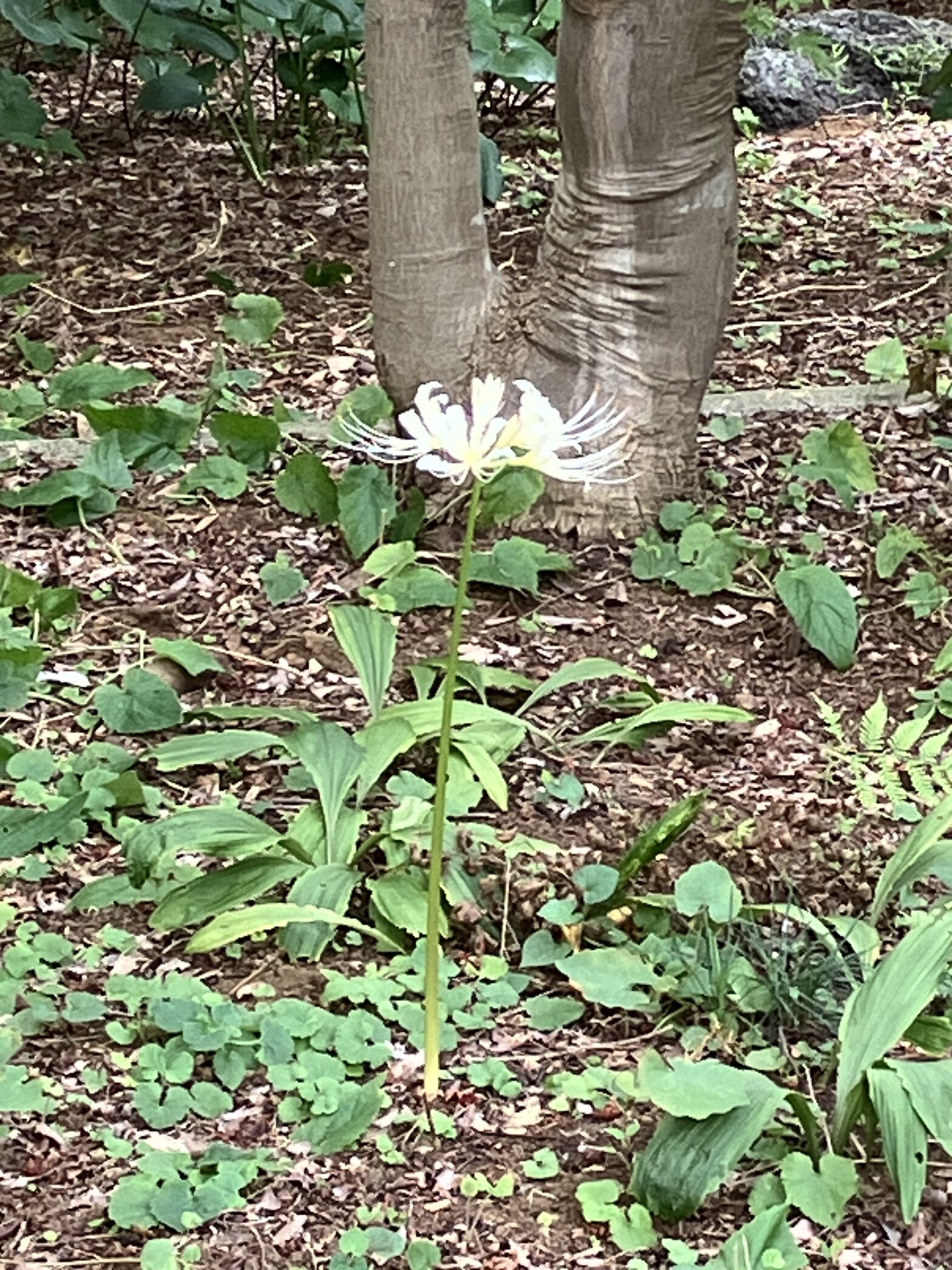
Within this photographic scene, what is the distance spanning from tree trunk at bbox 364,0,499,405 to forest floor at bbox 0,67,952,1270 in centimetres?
41

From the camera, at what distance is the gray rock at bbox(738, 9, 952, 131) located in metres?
7.04

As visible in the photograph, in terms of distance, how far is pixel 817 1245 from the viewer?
80.0 inches

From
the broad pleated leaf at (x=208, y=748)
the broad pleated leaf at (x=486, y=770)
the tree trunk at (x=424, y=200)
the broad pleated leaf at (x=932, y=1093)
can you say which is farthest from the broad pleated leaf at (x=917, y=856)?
the tree trunk at (x=424, y=200)

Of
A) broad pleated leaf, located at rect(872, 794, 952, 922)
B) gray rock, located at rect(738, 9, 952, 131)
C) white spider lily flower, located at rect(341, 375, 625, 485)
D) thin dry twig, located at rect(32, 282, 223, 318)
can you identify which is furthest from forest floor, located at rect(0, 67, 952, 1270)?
white spider lily flower, located at rect(341, 375, 625, 485)

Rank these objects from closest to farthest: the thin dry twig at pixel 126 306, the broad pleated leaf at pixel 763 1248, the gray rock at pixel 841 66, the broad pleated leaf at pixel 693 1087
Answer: the broad pleated leaf at pixel 763 1248, the broad pleated leaf at pixel 693 1087, the thin dry twig at pixel 126 306, the gray rock at pixel 841 66

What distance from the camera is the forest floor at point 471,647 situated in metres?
2.12

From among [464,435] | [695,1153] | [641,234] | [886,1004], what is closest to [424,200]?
[641,234]

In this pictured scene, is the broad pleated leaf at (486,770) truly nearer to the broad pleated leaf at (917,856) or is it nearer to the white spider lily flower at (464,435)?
the broad pleated leaf at (917,856)

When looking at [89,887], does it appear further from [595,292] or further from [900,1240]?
[595,292]

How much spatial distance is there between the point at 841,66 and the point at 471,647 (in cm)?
433

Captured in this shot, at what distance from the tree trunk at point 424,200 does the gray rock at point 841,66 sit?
313cm

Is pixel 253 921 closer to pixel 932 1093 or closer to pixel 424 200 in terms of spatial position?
pixel 932 1093

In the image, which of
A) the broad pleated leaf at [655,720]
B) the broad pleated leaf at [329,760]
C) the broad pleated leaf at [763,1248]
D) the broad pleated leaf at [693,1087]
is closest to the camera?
the broad pleated leaf at [763,1248]

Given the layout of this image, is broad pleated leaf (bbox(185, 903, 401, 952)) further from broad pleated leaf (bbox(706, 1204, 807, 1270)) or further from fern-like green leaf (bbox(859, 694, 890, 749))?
fern-like green leaf (bbox(859, 694, 890, 749))
